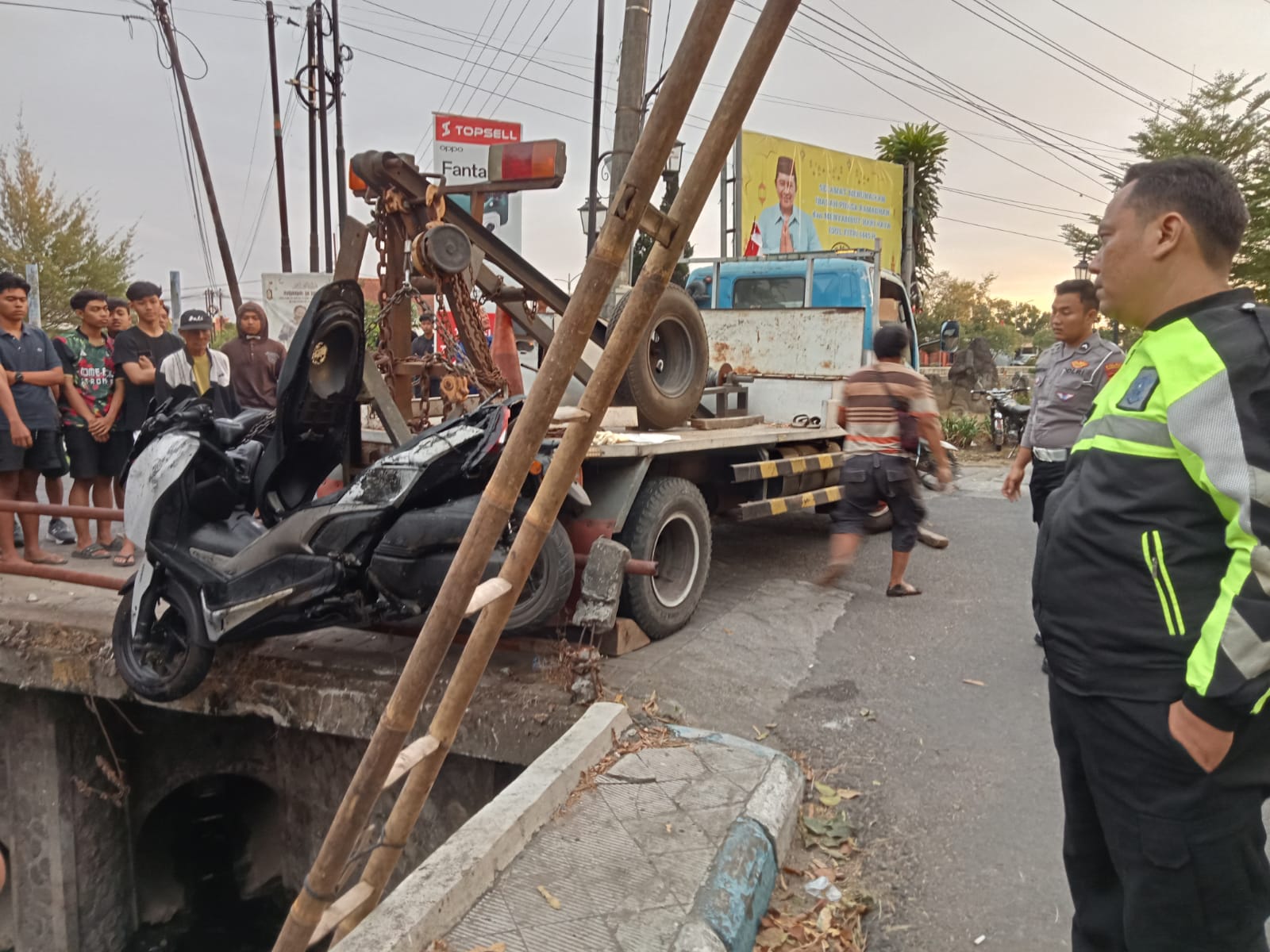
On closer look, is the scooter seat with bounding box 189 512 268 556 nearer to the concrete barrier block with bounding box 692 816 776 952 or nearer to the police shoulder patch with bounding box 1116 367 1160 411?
the concrete barrier block with bounding box 692 816 776 952

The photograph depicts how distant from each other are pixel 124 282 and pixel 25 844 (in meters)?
23.9

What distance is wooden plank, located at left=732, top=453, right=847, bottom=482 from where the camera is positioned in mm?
5289

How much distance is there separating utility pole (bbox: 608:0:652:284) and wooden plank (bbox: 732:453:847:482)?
3.72m

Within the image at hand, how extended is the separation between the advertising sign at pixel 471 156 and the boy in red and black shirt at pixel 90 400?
9815 millimetres

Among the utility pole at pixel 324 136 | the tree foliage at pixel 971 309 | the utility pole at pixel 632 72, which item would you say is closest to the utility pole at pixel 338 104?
the utility pole at pixel 324 136

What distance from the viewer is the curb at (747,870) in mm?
2133

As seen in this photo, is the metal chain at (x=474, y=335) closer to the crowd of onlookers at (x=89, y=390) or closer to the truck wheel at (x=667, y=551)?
the truck wheel at (x=667, y=551)

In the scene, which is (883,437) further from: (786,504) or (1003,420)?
(1003,420)

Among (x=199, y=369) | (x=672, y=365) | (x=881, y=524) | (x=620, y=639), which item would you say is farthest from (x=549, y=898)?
(x=881, y=524)

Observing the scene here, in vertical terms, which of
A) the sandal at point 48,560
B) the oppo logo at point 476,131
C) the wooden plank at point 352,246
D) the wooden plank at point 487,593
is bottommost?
the sandal at point 48,560

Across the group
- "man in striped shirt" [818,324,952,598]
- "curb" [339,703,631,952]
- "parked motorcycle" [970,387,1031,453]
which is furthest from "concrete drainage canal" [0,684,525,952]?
"parked motorcycle" [970,387,1031,453]

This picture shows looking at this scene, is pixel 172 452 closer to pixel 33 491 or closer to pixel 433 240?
pixel 433 240

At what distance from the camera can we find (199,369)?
601cm

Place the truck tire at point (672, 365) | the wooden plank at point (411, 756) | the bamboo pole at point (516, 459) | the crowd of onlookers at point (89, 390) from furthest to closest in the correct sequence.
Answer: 1. the crowd of onlookers at point (89, 390)
2. the truck tire at point (672, 365)
3. the wooden plank at point (411, 756)
4. the bamboo pole at point (516, 459)
